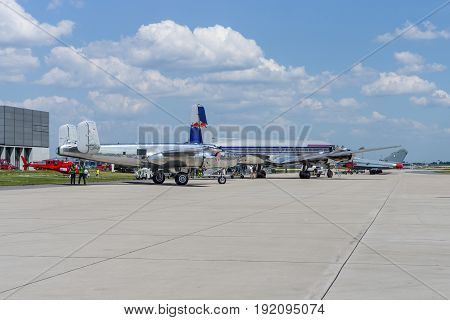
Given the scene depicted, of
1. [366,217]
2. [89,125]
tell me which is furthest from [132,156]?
[366,217]

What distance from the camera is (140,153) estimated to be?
41031mm

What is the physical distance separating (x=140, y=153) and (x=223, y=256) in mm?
32385

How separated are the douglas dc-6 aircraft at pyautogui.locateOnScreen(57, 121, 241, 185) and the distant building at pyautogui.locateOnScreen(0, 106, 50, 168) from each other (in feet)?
272

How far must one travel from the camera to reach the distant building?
120 metres

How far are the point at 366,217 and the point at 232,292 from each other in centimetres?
1060

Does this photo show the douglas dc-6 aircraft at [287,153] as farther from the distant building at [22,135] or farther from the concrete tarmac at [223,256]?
the distant building at [22,135]

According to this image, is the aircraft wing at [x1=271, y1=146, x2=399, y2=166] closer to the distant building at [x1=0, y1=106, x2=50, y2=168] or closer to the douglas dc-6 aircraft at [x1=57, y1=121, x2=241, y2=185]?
the douglas dc-6 aircraft at [x1=57, y1=121, x2=241, y2=185]

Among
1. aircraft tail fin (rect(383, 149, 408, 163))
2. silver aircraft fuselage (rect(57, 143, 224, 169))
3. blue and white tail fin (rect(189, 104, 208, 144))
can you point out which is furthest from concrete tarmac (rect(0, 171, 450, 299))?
aircraft tail fin (rect(383, 149, 408, 163))

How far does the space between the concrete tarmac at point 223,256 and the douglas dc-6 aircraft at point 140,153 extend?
22.0 meters

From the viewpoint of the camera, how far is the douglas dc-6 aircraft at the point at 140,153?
38.6m

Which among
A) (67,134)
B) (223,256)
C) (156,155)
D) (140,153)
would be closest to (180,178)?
(156,155)

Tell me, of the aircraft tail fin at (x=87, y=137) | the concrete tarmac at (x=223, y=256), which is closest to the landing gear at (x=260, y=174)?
the aircraft tail fin at (x=87, y=137)

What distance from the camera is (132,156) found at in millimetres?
40875

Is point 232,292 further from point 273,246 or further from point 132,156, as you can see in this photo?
point 132,156
